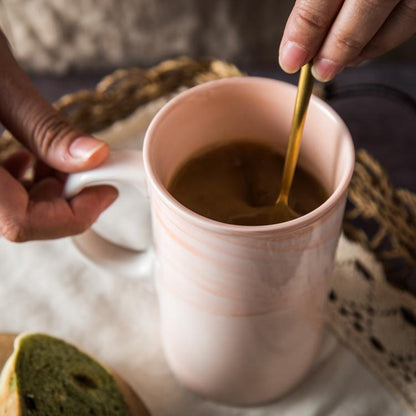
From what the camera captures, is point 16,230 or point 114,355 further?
point 114,355

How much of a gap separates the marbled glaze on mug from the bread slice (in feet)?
0.28

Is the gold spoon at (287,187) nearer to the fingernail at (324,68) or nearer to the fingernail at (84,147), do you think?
the fingernail at (324,68)

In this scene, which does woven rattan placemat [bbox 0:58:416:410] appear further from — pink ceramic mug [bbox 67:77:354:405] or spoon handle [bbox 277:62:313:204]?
spoon handle [bbox 277:62:313:204]

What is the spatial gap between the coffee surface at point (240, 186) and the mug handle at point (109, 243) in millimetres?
61

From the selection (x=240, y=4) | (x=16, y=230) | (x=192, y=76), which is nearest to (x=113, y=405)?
(x=16, y=230)

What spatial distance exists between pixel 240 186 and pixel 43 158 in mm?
210

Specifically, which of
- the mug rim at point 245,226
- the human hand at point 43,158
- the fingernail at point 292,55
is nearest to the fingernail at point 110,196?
the human hand at point 43,158

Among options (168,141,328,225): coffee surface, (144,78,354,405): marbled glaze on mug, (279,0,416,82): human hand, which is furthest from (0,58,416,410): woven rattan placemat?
(279,0,416,82): human hand

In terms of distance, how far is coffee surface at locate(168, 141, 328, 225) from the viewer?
584 mm

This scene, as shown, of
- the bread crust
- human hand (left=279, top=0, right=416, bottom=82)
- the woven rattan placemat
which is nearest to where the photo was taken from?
human hand (left=279, top=0, right=416, bottom=82)

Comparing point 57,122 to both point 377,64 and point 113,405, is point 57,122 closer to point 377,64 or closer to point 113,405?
point 113,405

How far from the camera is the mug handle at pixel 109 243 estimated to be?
55 cm

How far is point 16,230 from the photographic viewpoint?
61 centimetres

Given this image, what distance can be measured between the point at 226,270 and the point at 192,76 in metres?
0.52
